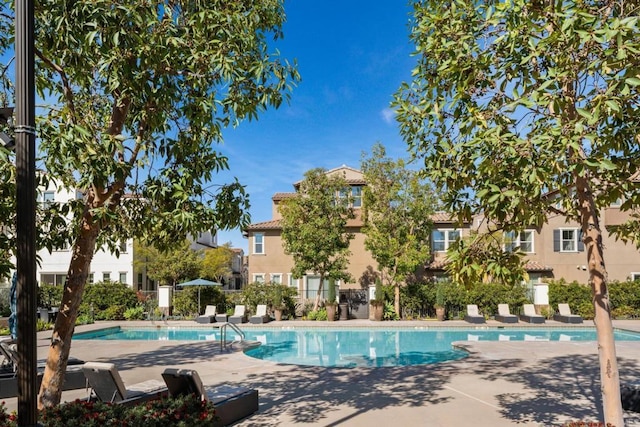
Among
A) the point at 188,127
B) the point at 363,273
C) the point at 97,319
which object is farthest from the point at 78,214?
the point at 363,273

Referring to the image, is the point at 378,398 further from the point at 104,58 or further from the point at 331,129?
the point at 331,129

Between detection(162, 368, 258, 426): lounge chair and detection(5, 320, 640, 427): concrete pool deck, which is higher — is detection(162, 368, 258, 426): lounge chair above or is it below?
above

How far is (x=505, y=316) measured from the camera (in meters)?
24.3

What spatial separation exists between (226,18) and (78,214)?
3506 mm

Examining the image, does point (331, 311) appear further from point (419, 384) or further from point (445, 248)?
point (419, 384)

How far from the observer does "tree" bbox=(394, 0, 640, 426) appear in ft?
13.6

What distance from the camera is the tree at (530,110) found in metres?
4.16

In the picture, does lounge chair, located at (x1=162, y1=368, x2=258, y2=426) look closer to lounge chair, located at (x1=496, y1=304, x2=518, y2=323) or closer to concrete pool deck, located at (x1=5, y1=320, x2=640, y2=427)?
concrete pool deck, located at (x1=5, y1=320, x2=640, y2=427)

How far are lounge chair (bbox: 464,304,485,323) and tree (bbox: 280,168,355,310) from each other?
6718 millimetres

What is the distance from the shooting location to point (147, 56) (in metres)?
5.17

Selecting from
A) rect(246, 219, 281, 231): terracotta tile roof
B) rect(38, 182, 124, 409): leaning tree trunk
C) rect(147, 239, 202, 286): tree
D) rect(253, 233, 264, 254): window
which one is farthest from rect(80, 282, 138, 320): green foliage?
rect(38, 182, 124, 409): leaning tree trunk

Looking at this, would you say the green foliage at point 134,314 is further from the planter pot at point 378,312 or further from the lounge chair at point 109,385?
the lounge chair at point 109,385

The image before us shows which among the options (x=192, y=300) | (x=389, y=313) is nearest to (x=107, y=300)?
(x=192, y=300)

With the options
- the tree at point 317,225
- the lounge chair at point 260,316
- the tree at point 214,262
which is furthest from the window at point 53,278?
the tree at point 317,225
